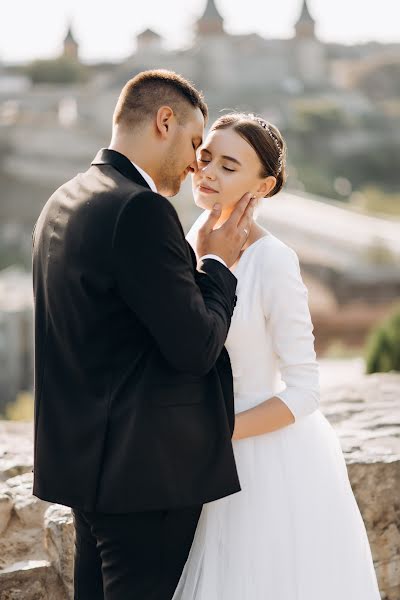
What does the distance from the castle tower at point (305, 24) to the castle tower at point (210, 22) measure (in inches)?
176

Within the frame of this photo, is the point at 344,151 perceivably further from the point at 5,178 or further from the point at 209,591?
the point at 209,591

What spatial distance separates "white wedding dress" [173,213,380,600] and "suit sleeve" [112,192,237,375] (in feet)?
1.13

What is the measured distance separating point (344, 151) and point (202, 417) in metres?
43.1

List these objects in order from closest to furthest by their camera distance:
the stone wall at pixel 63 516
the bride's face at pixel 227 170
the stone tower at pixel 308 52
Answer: the bride's face at pixel 227 170 → the stone wall at pixel 63 516 → the stone tower at pixel 308 52

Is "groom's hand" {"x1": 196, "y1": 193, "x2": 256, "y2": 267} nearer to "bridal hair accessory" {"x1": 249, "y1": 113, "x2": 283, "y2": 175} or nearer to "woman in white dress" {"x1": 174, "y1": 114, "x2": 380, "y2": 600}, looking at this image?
"woman in white dress" {"x1": 174, "y1": 114, "x2": 380, "y2": 600}

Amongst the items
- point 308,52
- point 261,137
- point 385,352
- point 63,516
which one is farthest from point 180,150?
point 308,52

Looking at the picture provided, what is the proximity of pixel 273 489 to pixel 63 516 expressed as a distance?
2.65 feet

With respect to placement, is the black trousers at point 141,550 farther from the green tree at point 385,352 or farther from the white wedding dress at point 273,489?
the green tree at point 385,352

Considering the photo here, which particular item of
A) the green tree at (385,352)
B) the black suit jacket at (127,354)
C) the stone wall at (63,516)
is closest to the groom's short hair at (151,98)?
the black suit jacket at (127,354)

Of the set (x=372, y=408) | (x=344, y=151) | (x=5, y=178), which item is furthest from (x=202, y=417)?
(x=344, y=151)

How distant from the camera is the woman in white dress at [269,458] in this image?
218cm

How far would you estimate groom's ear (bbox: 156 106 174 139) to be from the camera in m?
2.04

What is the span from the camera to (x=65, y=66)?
4709 cm

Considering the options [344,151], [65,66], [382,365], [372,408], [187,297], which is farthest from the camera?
[65,66]
